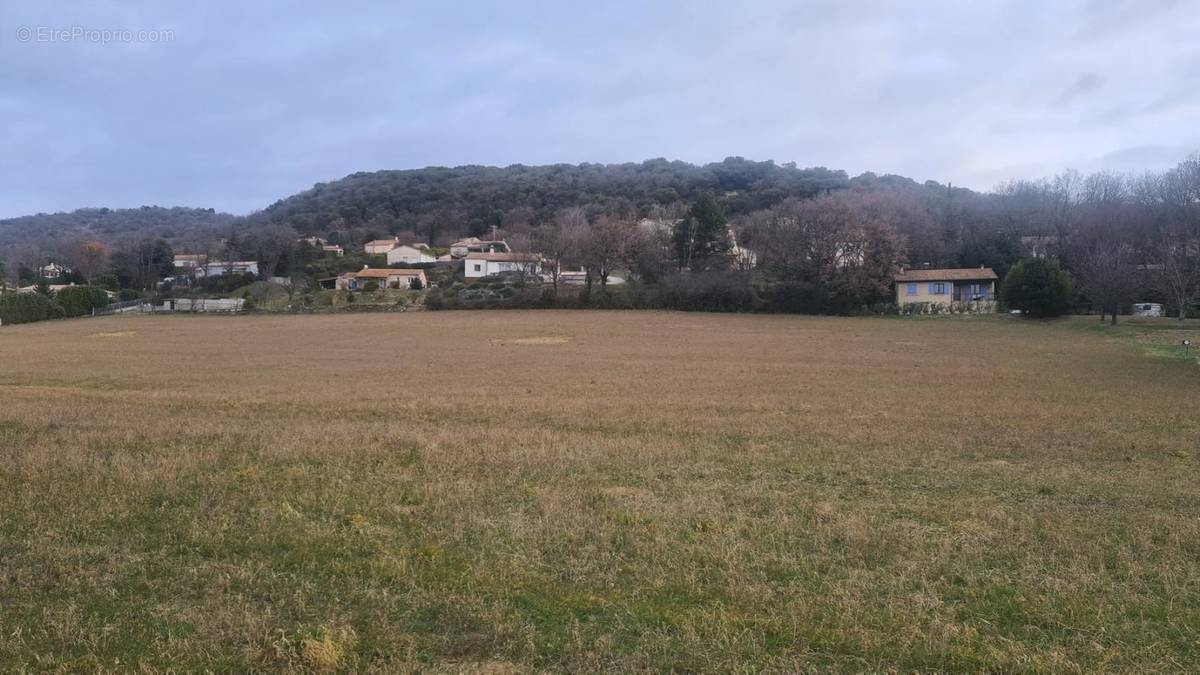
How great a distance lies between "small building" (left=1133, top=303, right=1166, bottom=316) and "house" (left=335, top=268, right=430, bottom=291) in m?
85.7

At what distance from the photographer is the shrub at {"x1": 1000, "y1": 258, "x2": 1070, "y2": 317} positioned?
214ft

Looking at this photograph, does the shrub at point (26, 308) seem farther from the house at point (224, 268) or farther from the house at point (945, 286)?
the house at point (945, 286)

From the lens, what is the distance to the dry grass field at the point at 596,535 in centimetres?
459

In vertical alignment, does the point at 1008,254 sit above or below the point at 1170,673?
above

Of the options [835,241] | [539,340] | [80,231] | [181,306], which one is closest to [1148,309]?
[835,241]

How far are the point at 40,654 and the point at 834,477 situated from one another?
347 inches

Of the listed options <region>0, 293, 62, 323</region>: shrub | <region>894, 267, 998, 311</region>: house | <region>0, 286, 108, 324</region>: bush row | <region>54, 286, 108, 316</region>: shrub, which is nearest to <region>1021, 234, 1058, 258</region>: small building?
<region>894, 267, 998, 311</region>: house

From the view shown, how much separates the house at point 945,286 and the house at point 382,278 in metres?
65.1

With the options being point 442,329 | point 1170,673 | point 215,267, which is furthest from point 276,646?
point 215,267

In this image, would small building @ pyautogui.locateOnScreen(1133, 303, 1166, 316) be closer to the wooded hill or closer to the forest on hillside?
the forest on hillside

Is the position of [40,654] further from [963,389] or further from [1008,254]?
[1008,254]

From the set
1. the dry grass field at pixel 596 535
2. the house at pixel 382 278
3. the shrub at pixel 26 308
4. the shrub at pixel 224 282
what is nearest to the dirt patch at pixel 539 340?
the dry grass field at pixel 596 535

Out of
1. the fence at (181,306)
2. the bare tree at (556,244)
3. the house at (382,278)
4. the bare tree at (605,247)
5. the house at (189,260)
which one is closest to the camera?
the bare tree at (605,247)

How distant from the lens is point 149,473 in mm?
9023
